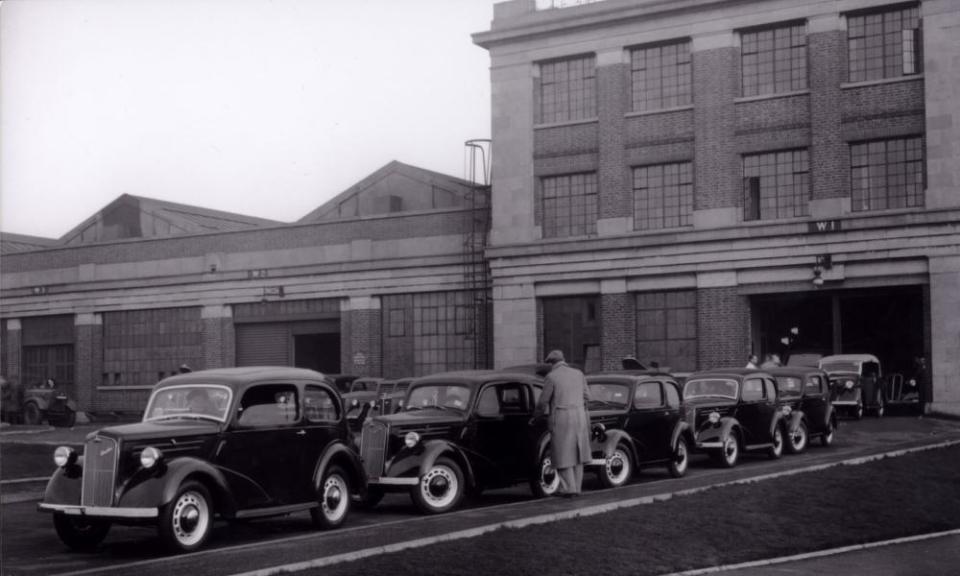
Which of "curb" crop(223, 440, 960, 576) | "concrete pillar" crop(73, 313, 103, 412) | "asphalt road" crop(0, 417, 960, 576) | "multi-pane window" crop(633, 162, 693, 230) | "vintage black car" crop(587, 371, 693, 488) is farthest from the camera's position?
"concrete pillar" crop(73, 313, 103, 412)

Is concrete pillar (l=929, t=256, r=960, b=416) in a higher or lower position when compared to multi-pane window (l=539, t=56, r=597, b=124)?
lower

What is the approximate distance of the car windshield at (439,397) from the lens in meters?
15.3

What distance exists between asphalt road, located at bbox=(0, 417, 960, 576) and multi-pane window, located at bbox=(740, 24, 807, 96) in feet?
58.3

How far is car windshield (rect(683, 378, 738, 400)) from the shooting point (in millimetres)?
20922

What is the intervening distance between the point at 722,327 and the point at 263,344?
17283 mm

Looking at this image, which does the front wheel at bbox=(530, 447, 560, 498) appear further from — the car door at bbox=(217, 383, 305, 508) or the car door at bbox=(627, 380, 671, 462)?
the car door at bbox=(217, 383, 305, 508)

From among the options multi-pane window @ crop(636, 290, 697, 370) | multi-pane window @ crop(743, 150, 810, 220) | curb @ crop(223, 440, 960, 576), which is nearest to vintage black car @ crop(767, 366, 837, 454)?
curb @ crop(223, 440, 960, 576)

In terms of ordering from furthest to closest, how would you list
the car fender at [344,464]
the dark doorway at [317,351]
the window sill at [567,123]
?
the dark doorway at [317,351] → the window sill at [567,123] → the car fender at [344,464]

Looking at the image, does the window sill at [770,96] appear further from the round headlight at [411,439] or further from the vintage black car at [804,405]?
the round headlight at [411,439]

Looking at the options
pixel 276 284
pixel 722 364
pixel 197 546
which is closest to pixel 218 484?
pixel 197 546

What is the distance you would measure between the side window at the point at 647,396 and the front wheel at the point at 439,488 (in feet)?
13.6

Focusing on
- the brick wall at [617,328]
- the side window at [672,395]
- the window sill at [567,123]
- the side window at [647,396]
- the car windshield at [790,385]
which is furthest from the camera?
the window sill at [567,123]

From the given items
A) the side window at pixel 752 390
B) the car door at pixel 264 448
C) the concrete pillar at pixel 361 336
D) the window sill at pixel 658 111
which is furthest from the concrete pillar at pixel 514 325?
the car door at pixel 264 448

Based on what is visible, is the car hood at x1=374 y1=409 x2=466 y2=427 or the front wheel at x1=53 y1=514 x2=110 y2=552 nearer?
the front wheel at x1=53 y1=514 x2=110 y2=552
